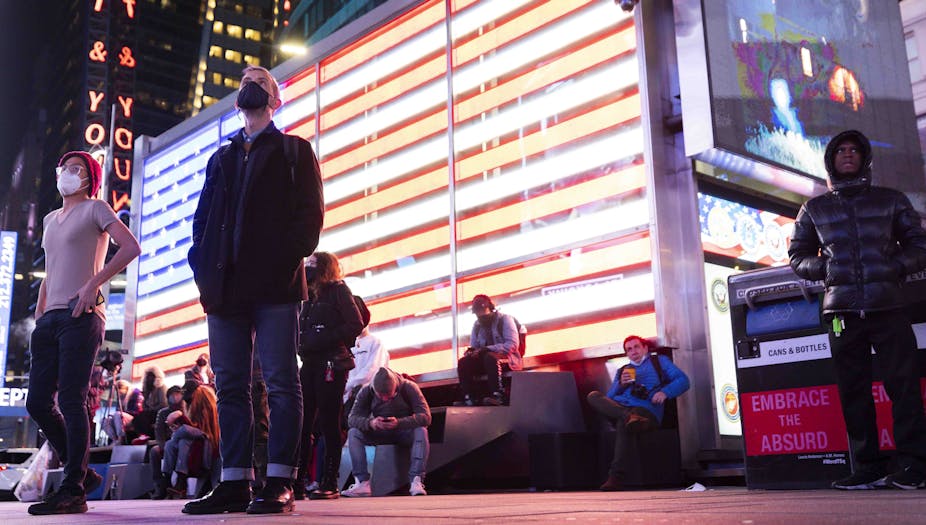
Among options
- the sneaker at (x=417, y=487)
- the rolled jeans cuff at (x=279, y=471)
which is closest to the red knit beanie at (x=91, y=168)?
the rolled jeans cuff at (x=279, y=471)

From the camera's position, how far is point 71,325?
463 centimetres

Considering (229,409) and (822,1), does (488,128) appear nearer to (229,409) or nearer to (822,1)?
(822,1)

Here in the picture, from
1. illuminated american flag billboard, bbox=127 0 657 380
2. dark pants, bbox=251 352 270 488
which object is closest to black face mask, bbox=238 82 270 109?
dark pants, bbox=251 352 270 488

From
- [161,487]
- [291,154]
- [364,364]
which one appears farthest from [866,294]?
[161,487]

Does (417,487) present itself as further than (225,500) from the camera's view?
Yes

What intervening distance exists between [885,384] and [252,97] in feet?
12.1

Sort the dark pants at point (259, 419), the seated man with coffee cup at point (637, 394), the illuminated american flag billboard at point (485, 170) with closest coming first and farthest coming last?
1. the dark pants at point (259, 419)
2. the seated man with coffee cup at point (637, 394)
3. the illuminated american flag billboard at point (485, 170)

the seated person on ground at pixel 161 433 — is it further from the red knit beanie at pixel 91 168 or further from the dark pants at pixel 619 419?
the red knit beanie at pixel 91 168

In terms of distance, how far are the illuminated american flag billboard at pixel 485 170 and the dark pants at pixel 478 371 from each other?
2.91 ft

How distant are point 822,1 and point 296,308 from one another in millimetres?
11242

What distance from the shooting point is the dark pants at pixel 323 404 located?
6219 mm

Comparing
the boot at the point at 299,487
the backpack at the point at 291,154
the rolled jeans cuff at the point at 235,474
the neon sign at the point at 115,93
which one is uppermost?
the neon sign at the point at 115,93

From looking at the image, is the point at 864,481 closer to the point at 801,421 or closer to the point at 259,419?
the point at 801,421

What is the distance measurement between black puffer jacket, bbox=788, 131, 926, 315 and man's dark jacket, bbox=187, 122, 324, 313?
2985 mm
